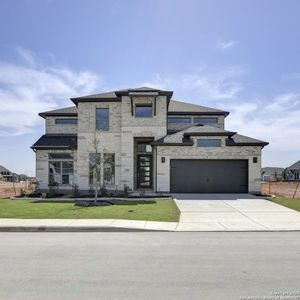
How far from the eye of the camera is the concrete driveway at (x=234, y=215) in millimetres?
12567

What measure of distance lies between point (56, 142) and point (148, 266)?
22.6m

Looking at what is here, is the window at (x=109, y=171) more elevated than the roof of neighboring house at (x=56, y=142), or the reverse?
the roof of neighboring house at (x=56, y=142)

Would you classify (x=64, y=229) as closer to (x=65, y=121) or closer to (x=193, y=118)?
(x=65, y=121)

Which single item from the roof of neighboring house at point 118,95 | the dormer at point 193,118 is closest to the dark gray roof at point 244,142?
the dormer at point 193,118

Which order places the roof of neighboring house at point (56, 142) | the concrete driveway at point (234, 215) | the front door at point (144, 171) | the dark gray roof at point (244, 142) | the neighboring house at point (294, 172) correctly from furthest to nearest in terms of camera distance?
1. the neighboring house at point (294, 172)
2. the front door at point (144, 171)
3. the roof of neighboring house at point (56, 142)
4. the dark gray roof at point (244, 142)
5. the concrete driveway at point (234, 215)

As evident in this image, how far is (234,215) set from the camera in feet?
51.0

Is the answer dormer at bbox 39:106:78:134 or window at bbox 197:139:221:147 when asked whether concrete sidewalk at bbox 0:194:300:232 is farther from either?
dormer at bbox 39:106:78:134

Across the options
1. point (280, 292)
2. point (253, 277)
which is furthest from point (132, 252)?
point (280, 292)

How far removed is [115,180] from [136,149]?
319 centimetres

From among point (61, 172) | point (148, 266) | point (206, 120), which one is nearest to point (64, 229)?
point (148, 266)

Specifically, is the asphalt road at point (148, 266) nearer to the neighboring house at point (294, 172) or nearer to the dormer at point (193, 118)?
the dormer at point (193, 118)

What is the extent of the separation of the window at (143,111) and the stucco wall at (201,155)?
318 cm

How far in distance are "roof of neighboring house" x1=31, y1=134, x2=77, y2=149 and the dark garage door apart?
27.1ft

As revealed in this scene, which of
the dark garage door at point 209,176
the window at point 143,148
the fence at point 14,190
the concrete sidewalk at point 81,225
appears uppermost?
the window at point 143,148
